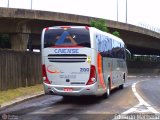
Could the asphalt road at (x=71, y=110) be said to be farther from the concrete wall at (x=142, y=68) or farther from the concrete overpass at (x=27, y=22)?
the concrete wall at (x=142, y=68)

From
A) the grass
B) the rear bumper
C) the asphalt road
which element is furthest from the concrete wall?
the asphalt road

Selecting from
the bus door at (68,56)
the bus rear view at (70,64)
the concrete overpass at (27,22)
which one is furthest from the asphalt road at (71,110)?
the concrete overpass at (27,22)

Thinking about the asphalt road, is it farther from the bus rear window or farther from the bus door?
the bus rear window

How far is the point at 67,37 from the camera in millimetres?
18719

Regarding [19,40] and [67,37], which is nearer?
[67,37]

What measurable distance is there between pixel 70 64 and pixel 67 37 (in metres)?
1.13

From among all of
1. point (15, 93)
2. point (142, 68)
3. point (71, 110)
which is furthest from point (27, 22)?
point (142, 68)

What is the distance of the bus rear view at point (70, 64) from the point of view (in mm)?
18438

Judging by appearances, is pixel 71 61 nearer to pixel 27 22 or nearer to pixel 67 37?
pixel 67 37

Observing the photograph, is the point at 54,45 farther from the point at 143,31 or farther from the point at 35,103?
the point at 143,31

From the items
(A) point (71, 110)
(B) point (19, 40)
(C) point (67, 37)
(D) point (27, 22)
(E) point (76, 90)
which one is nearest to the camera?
(A) point (71, 110)

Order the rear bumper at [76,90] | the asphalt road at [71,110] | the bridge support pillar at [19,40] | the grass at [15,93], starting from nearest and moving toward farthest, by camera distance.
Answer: the asphalt road at [71,110] → the rear bumper at [76,90] → the grass at [15,93] → the bridge support pillar at [19,40]

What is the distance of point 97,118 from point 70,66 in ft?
17.5

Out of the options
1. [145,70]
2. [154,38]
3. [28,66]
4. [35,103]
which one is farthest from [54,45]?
[145,70]
